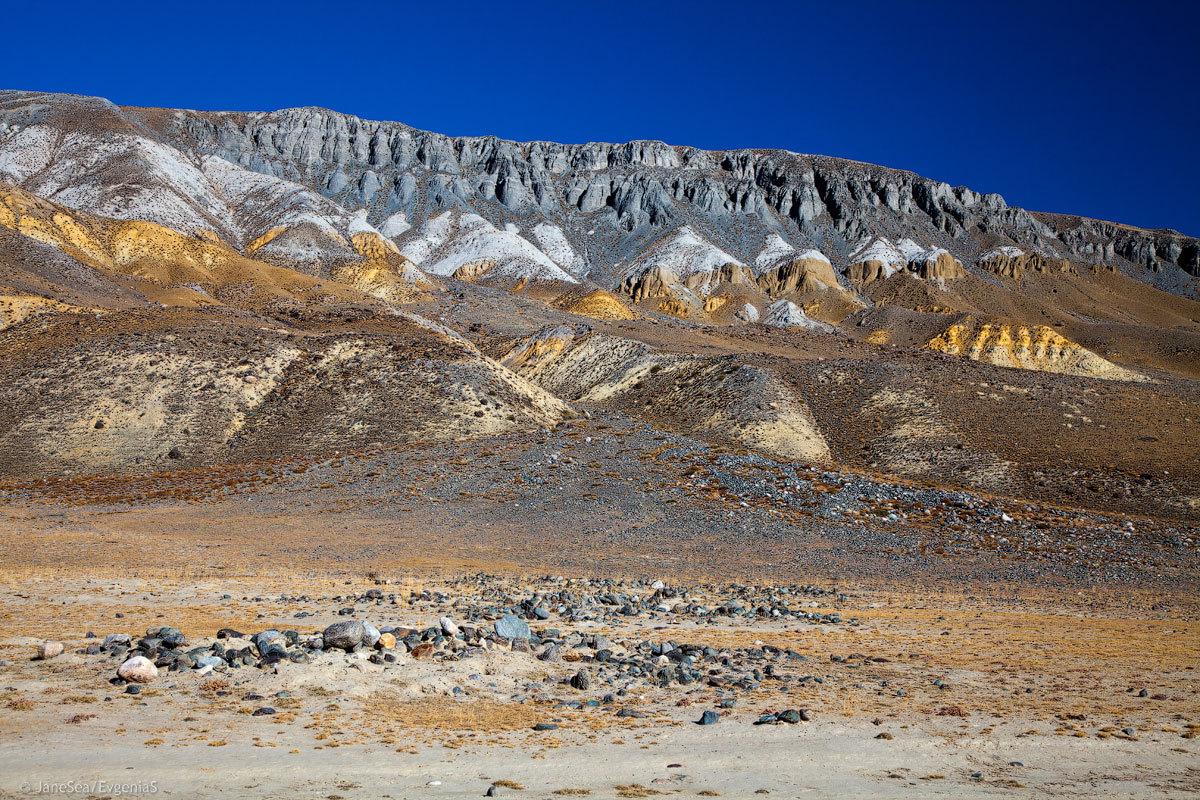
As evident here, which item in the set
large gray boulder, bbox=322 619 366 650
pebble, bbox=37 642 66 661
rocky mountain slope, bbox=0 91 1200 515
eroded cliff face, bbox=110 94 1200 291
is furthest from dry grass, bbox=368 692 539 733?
eroded cliff face, bbox=110 94 1200 291

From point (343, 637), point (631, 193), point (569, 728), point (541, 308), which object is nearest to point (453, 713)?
point (569, 728)

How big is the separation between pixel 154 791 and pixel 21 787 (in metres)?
1.04

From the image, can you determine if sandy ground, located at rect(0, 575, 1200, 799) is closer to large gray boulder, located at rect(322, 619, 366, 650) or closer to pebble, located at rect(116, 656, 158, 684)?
pebble, located at rect(116, 656, 158, 684)

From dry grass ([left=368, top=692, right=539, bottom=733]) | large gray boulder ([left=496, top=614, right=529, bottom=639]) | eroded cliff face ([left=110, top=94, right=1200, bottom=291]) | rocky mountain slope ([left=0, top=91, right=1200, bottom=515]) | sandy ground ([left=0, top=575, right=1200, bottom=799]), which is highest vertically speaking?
eroded cliff face ([left=110, top=94, right=1200, bottom=291])

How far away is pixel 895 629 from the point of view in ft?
49.6

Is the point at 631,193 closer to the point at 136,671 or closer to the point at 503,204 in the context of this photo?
the point at 503,204

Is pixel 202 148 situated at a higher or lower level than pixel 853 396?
higher

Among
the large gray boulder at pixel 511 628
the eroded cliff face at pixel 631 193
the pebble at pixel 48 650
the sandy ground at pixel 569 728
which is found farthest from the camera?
the eroded cliff face at pixel 631 193

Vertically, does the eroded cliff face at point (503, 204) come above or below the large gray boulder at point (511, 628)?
above

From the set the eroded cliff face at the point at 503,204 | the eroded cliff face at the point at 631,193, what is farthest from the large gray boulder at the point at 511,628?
the eroded cliff face at the point at 631,193

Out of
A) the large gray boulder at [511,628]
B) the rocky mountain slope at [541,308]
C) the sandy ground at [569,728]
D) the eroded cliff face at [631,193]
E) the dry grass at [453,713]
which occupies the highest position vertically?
the eroded cliff face at [631,193]

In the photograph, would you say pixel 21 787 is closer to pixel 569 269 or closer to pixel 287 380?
pixel 287 380

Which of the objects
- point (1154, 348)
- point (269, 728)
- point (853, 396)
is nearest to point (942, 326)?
point (1154, 348)

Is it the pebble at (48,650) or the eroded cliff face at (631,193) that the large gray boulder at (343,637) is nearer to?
the pebble at (48,650)
